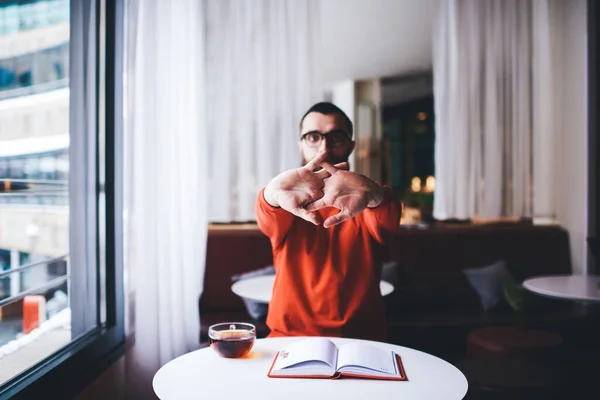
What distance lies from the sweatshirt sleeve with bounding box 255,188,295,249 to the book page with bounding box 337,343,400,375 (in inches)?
16.1

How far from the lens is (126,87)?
2438 millimetres

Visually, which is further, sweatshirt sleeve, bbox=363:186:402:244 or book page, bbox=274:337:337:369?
sweatshirt sleeve, bbox=363:186:402:244

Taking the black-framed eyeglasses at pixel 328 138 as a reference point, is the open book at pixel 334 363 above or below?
below

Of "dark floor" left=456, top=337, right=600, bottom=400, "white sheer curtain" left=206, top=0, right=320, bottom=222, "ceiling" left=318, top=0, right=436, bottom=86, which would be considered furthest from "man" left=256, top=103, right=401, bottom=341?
"ceiling" left=318, top=0, right=436, bottom=86

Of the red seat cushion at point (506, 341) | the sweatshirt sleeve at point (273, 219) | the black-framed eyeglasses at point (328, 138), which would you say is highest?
the black-framed eyeglasses at point (328, 138)

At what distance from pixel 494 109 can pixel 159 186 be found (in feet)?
7.86

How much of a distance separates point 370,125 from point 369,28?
4.58 ft

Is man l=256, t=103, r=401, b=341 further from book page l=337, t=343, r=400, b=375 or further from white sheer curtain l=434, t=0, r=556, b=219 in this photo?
white sheer curtain l=434, t=0, r=556, b=219

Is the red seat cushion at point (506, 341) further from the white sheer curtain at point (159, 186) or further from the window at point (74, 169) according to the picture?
the window at point (74, 169)

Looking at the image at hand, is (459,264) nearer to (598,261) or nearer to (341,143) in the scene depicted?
(598,261)

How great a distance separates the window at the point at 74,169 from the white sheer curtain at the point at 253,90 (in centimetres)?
92

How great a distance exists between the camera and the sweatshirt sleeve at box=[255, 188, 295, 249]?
57.5 inches

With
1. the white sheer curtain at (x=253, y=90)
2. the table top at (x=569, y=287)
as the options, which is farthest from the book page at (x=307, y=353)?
the white sheer curtain at (x=253, y=90)

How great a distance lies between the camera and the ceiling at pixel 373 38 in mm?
3795
